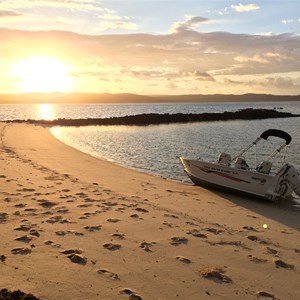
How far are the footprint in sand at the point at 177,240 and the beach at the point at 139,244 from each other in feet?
0.08

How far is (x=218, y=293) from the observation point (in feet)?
19.4

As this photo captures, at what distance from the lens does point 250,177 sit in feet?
49.7

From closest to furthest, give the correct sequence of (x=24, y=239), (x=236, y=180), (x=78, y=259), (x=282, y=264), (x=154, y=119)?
1. (x=78, y=259)
2. (x=282, y=264)
3. (x=24, y=239)
4. (x=236, y=180)
5. (x=154, y=119)

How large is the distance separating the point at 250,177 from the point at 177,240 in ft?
25.5

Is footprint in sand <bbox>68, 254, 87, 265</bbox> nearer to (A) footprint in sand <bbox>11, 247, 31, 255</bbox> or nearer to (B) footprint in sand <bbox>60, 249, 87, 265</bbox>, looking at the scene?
(B) footprint in sand <bbox>60, 249, 87, 265</bbox>

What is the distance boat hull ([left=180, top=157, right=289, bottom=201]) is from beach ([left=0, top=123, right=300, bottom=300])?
0.93 m

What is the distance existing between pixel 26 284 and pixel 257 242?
5.23 meters

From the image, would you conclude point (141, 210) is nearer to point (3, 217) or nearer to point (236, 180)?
point (3, 217)

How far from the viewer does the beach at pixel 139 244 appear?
233 inches

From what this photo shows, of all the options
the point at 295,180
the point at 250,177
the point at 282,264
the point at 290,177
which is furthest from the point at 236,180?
the point at 282,264

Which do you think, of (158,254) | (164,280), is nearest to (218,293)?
(164,280)

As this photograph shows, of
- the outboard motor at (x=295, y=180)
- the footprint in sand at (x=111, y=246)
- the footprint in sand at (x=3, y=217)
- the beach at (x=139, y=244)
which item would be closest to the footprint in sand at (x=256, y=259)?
the beach at (x=139, y=244)

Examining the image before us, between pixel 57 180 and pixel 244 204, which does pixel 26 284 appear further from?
pixel 244 204

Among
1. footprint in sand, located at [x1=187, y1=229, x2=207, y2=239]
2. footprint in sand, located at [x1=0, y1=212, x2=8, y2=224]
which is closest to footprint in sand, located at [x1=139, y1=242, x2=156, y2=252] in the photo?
footprint in sand, located at [x1=187, y1=229, x2=207, y2=239]
